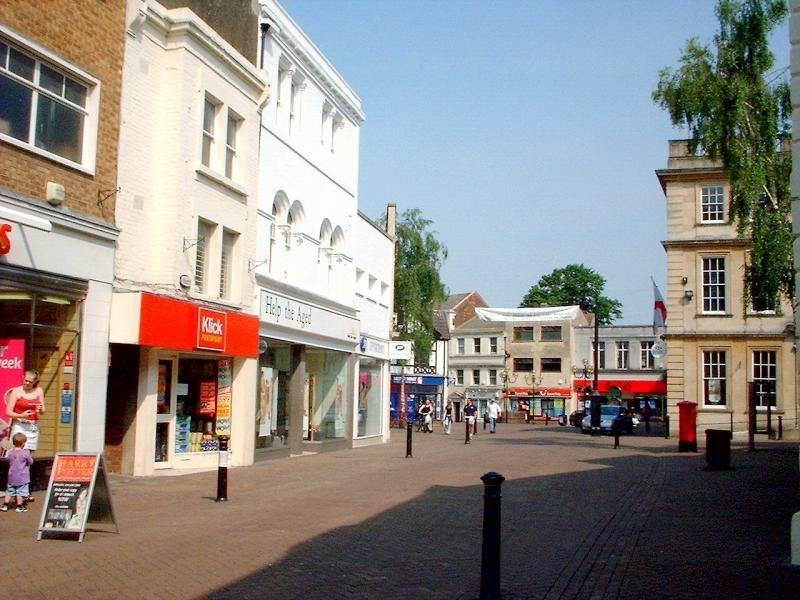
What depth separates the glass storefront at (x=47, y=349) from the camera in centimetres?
1422

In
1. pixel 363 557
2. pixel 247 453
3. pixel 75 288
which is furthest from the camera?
pixel 247 453

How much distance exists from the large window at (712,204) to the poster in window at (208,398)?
27.7 metres

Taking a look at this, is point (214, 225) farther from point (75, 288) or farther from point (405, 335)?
point (405, 335)

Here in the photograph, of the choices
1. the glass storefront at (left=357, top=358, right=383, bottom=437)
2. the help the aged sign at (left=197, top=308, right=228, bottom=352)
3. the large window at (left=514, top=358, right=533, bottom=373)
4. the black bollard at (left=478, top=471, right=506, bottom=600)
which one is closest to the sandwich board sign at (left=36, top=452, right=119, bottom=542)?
the black bollard at (left=478, top=471, right=506, bottom=600)

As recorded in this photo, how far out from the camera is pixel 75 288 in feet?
51.1

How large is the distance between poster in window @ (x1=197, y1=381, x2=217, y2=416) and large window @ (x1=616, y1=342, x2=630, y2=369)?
6700 cm

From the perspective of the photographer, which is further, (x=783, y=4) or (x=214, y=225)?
(x=783, y=4)

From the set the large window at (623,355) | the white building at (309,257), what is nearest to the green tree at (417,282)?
the white building at (309,257)

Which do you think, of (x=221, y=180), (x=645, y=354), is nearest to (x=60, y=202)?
(x=221, y=180)

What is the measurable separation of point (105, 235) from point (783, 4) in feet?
67.3

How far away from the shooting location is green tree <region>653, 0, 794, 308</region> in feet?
85.9

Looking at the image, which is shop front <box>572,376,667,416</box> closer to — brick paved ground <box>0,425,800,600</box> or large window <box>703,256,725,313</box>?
large window <box>703,256,725,313</box>

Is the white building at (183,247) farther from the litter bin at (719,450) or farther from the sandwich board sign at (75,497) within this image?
the litter bin at (719,450)

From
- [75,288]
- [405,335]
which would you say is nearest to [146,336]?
[75,288]
